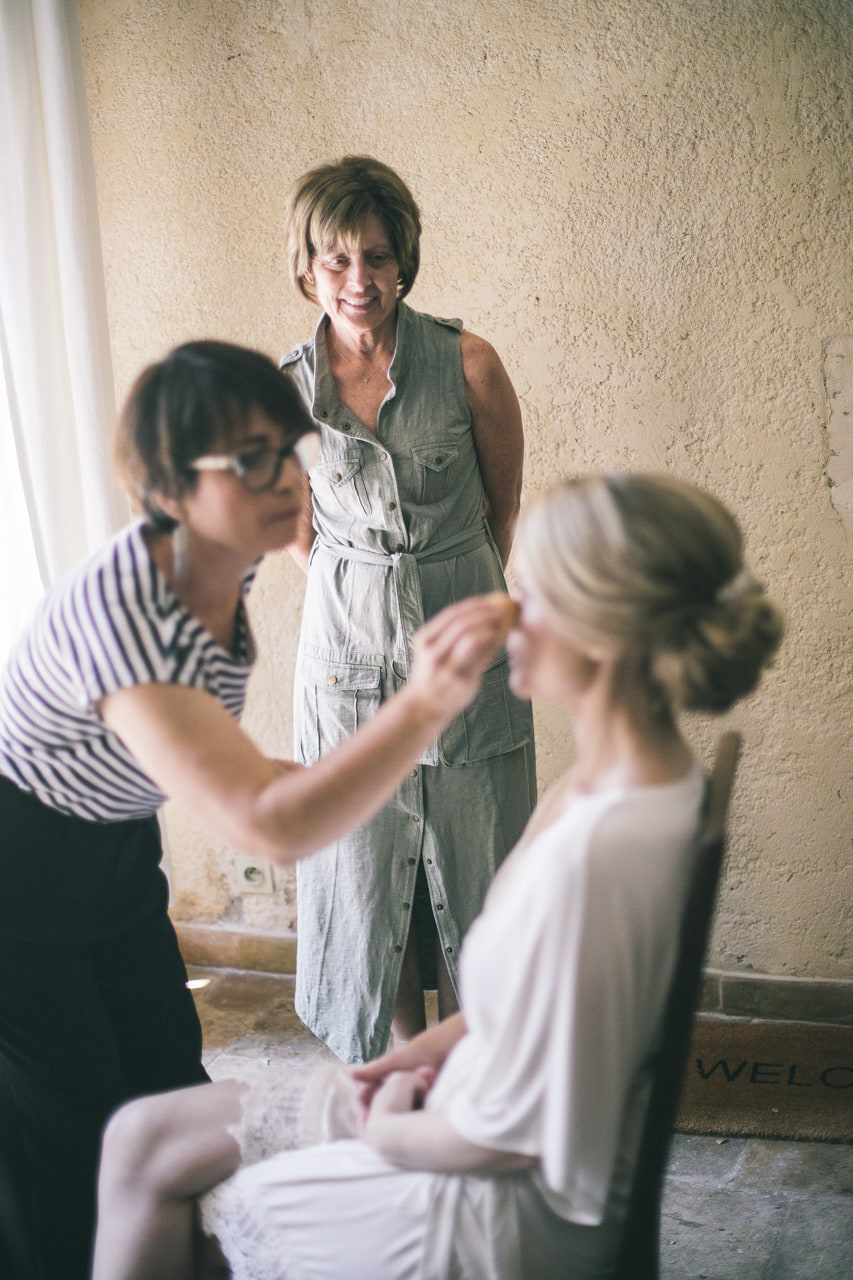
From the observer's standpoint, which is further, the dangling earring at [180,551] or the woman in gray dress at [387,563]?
the woman in gray dress at [387,563]

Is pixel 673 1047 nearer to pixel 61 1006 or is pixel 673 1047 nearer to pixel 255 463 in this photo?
pixel 255 463

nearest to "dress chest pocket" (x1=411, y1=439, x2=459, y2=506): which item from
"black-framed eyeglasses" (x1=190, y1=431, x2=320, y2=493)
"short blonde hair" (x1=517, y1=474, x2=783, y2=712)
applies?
"black-framed eyeglasses" (x1=190, y1=431, x2=320, y2=493)

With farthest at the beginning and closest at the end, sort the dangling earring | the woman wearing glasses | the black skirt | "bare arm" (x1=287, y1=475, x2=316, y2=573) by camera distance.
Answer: "bare arm" (x1=287, y1=475, x2=316, y2=573), the black skirt, the dangling earring, the woman wearing glasses

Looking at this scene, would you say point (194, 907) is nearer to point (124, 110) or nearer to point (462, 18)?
point (124, 110)

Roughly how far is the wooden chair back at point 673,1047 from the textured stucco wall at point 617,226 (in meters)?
1.45

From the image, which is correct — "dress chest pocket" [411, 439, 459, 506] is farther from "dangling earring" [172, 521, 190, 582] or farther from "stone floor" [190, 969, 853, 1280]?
"stone floor" [190, 969, 853, 1280]

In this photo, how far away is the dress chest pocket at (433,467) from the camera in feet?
6.64

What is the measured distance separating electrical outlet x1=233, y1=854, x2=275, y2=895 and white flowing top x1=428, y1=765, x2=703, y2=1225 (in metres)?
1.89

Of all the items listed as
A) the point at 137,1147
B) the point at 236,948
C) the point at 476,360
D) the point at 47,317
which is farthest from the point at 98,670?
the point at 236,948

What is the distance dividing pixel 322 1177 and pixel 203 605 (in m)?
0.64

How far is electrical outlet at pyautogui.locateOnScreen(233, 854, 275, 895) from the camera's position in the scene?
9.79 ft

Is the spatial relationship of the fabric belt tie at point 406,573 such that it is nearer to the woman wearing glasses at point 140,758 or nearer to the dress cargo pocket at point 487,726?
the dress cargo pocket at point 487,726

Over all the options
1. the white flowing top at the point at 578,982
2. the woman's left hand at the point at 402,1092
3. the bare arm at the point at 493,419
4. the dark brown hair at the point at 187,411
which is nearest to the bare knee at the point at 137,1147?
the woman's left hand at the point at 402,1092

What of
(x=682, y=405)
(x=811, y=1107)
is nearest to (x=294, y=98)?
(x=682, y=405)
